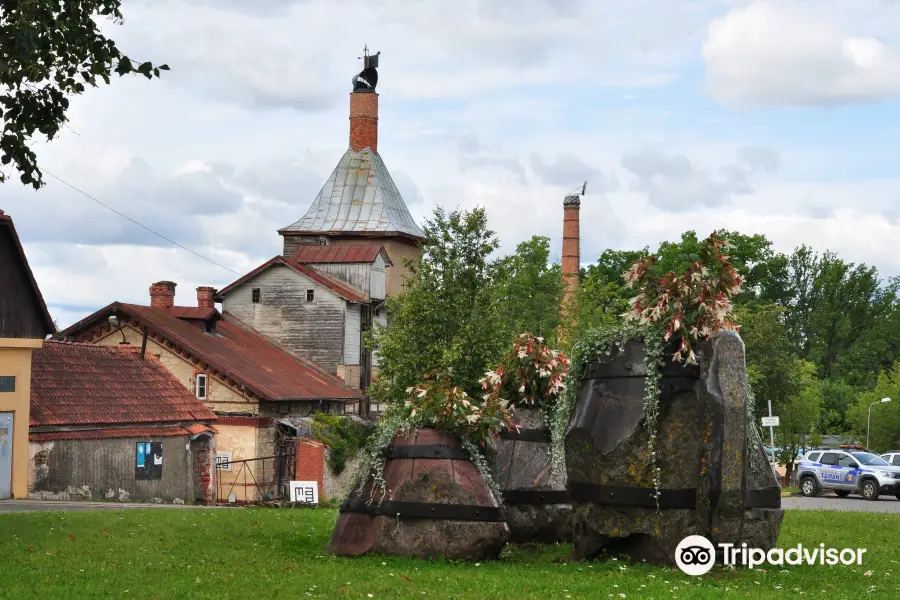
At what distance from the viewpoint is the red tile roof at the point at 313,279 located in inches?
2211

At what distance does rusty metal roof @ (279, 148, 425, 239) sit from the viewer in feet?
204

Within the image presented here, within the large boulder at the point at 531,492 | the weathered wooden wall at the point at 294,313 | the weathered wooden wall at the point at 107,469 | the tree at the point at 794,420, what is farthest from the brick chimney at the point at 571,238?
the large boulder at the point at 531,492

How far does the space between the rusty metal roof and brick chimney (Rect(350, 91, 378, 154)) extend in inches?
17.3

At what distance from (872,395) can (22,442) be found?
5150 centimetres

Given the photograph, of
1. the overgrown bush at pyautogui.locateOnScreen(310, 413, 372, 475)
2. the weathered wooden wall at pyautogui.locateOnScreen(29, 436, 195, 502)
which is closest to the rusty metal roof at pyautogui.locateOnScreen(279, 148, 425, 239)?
the overgrown bush at pyautogui.locateOnScreen(310, 413, 372, 475)

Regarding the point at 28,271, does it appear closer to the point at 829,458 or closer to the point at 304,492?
the point at 304,492

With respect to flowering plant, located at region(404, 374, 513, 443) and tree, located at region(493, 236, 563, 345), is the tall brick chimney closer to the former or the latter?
tree, located at region(493, 236, 563, 345)

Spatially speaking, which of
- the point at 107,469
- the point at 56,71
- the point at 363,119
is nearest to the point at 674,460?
the point at 56,71

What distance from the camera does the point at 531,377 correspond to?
52.4ft

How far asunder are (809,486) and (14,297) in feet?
85.2

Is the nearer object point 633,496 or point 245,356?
point 633,496

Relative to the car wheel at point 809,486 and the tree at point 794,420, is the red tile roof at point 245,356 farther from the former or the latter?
the tree at point 794,420

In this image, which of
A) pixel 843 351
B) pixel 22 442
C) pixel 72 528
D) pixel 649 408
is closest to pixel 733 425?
pixel 649 408

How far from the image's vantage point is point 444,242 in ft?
149
